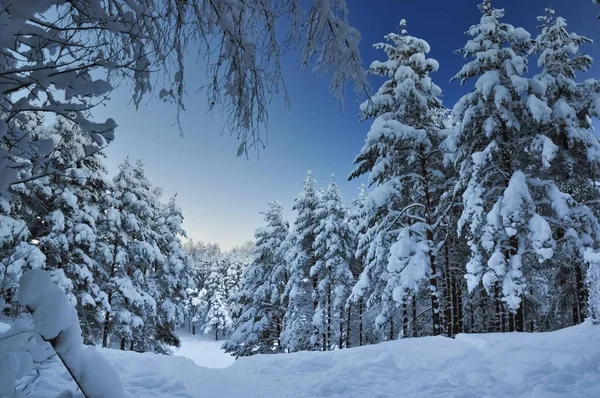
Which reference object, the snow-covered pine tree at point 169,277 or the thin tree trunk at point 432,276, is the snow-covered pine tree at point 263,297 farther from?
the thin tree trunk at point 432,276

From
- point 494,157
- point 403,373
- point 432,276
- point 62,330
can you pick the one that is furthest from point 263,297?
point 62,330

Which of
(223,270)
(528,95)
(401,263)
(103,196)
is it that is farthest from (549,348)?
(223,270)

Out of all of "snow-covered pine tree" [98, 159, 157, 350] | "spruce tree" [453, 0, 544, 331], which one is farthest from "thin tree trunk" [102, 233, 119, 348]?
"spruce tree" [453, 0, 544, 331]

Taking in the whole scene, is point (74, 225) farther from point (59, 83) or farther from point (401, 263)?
point (59, 83)

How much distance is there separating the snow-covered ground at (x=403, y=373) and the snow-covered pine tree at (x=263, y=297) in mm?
14252

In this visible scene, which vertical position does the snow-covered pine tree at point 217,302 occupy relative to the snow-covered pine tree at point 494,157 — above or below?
below

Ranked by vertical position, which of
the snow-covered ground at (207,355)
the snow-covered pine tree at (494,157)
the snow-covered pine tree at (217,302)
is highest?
the snow-covered pine tree at (494,157)

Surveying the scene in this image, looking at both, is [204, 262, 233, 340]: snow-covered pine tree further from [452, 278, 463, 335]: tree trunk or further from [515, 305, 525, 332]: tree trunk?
[515, 305, 525, 332]: tree trunk

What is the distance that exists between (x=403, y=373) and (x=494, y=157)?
334 inches

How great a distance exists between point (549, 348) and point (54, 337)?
20.3 feet

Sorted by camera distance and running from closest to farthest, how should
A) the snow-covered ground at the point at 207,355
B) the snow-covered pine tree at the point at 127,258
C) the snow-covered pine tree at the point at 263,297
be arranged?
the snow-covered pine tree at the point at 127,258
the snow-covered pine tree at the point at 263,297
the snow-covered ground at the point at 207,355

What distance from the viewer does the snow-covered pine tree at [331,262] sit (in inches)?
738

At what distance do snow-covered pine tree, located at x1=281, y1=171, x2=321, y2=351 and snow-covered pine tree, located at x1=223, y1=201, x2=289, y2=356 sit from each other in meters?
1.03

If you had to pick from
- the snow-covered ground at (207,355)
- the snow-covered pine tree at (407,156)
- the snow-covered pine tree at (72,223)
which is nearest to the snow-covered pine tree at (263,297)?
the snow-covered pine tree at (72,223)
